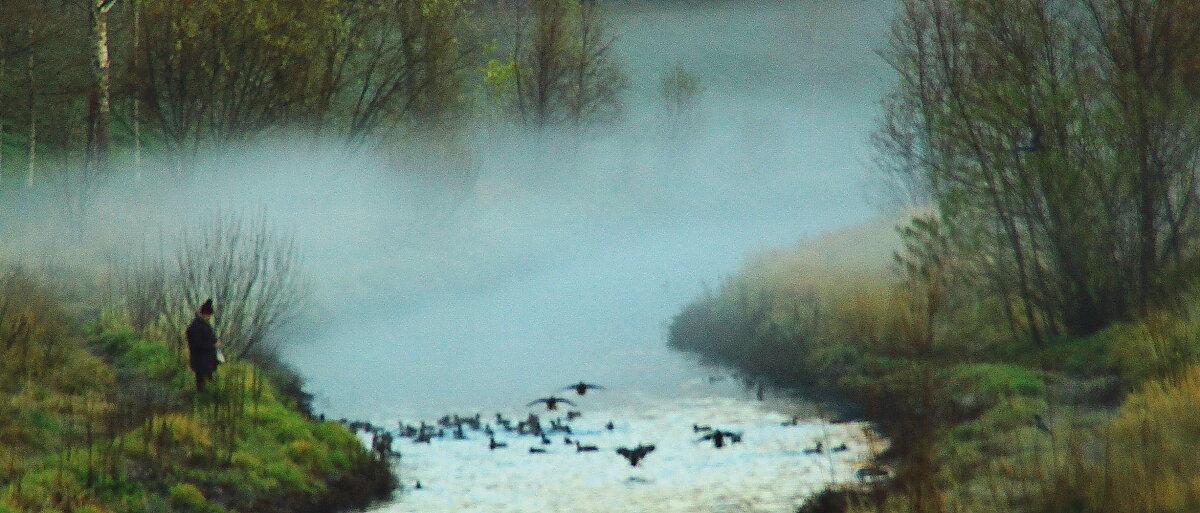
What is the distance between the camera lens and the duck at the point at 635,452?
20.2 metres

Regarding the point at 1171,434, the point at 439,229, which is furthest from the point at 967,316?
the point at 439,229

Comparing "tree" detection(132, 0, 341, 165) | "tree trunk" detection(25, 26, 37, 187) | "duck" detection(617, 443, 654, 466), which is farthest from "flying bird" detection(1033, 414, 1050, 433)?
"tree trunk" detection(25, 26, 37, 187)

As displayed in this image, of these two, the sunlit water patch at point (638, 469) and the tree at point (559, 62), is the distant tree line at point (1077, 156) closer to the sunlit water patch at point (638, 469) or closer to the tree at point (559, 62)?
the sunlit water patch at point (638, 469)

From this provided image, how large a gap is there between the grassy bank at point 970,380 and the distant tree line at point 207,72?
35.8 feet

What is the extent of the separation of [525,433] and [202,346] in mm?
6112

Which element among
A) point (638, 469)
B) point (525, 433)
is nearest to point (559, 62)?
point (525, 433)

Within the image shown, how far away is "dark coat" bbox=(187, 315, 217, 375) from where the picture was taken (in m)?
18.6

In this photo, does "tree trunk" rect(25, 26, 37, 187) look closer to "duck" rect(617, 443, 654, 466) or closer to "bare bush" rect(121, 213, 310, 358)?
"bare bush" rect(121, 213, 310, 358)

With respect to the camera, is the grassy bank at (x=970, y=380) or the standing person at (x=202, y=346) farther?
the standing person at (x=202, y=346)

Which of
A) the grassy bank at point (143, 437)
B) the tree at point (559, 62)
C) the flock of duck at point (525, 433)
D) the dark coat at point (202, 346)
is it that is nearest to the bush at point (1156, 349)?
the flock of duck at point (525, 433)

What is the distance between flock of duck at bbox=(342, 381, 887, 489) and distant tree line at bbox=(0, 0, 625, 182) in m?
11.0

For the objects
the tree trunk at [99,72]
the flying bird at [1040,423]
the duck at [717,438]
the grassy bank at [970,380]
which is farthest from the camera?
the tree trunk at [99,72]

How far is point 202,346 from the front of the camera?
1881 centimetres

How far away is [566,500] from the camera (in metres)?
17.7
